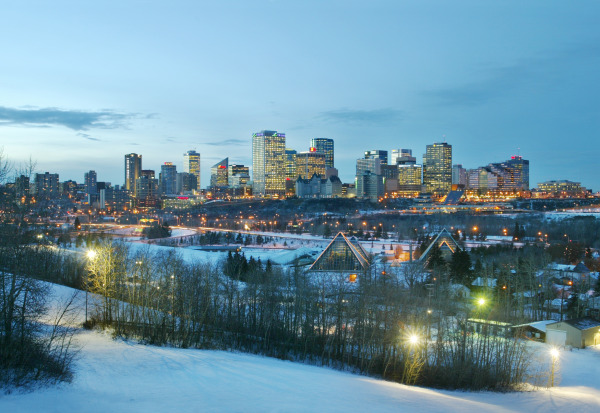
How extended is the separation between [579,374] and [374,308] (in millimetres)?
9564

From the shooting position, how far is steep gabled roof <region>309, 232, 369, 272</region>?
135ft

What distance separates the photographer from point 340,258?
41.5 metres

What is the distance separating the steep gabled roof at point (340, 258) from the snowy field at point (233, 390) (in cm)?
1938

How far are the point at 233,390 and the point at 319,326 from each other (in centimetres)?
968

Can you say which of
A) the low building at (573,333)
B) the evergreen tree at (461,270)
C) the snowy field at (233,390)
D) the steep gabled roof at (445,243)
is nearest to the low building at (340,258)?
the steep gabled roof at (445,243)

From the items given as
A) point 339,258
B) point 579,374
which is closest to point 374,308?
point 579,374

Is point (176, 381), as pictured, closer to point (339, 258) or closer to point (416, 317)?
point (416, 317)

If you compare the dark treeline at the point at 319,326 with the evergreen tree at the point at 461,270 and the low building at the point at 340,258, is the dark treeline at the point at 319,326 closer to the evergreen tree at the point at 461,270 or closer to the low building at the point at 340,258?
the evergreen tree at the point at 461,270

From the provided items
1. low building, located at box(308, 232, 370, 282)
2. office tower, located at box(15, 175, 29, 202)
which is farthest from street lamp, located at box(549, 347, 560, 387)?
office tower, located at box(15, 175, 29, 202)

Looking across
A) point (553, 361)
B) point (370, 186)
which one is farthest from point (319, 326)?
point (370, 186)

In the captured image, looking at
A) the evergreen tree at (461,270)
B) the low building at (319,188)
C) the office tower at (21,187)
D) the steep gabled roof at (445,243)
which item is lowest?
the evergreen tree at (461,270)

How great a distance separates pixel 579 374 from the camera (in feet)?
73.7

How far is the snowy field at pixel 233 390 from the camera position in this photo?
1373cm

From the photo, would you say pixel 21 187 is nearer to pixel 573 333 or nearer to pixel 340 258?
pixel 573 333
